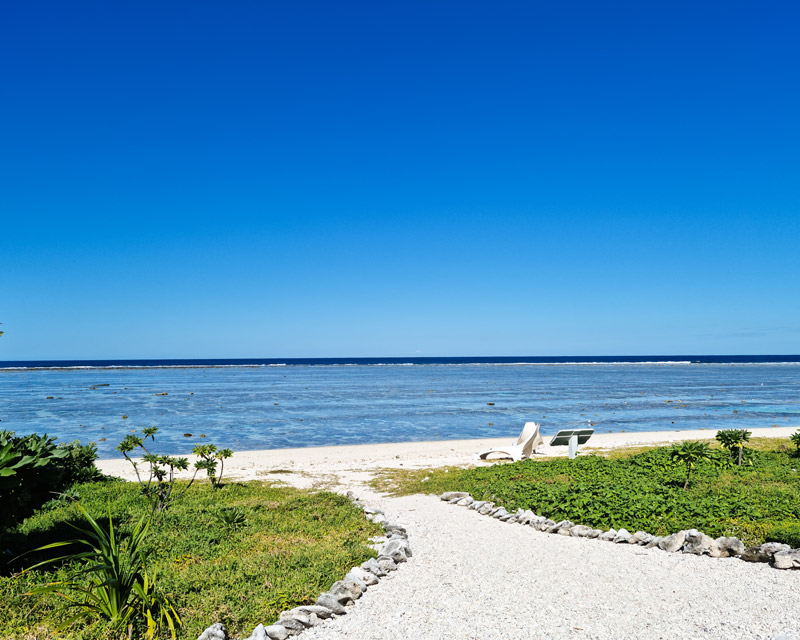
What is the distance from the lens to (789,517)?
972 cm

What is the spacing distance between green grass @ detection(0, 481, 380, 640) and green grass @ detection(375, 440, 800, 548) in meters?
3.53

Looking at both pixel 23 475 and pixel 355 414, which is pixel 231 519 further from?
pixel 355 414

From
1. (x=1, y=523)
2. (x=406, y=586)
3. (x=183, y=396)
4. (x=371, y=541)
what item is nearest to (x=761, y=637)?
(x=406, y=586)

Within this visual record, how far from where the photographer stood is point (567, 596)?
23.6ft

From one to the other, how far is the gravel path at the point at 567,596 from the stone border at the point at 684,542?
0.66ft

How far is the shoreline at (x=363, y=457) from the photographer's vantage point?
61.3ft

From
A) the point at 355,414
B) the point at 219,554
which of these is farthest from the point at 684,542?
the point at 355,414

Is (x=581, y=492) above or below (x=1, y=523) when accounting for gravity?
below

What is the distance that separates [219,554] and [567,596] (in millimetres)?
5266

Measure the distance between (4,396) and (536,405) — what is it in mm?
48748

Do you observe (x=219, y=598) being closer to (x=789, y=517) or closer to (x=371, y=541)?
(x=371, y=541)

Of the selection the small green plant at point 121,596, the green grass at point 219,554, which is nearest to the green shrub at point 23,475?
the green grass at point 219,554

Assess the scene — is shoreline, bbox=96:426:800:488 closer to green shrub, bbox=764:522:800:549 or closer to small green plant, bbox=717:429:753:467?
small green plant, bbox=717:429:753:467

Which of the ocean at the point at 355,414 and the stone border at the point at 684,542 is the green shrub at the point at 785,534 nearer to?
the stone border at the point at 684,542
